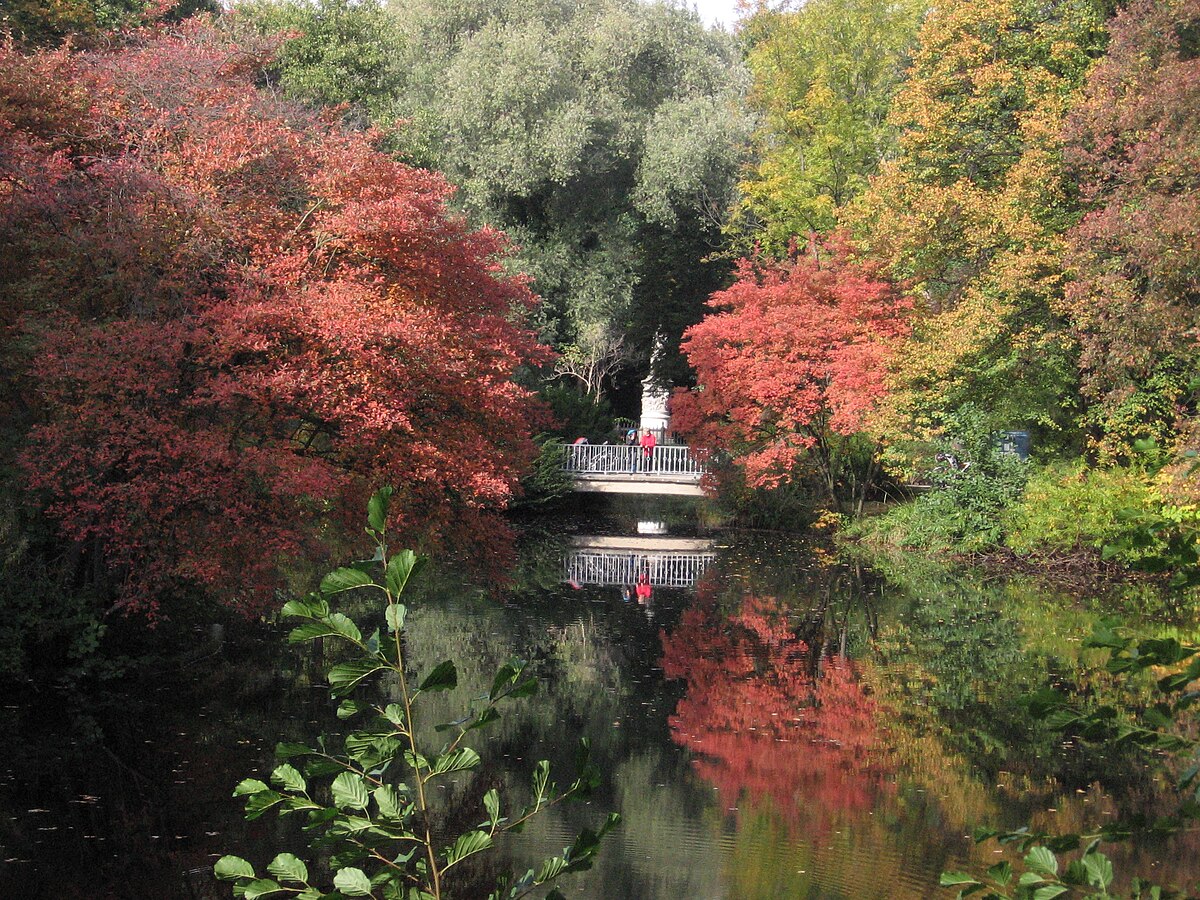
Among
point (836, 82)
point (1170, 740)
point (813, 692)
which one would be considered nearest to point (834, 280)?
point (836, 82)

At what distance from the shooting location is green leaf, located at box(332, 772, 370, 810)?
7.87 ft

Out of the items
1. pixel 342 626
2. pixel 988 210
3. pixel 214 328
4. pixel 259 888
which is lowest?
pixel 259 888

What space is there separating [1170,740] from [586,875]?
6.36m

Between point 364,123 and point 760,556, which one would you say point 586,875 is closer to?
point 760,556

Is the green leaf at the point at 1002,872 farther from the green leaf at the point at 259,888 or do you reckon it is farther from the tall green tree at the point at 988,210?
the tall green tree at the point at 988,210

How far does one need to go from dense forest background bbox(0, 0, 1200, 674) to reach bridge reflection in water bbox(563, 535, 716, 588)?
2354 mm

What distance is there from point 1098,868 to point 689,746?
9060 millimetres

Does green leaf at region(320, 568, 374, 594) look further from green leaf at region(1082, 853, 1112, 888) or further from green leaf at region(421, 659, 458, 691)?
green leaf at region(1082, 853, 1112, 888)

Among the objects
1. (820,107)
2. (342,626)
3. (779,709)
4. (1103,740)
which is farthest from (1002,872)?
(820,107)

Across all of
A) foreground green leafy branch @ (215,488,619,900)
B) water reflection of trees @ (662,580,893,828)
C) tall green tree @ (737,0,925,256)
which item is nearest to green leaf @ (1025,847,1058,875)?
foreground green leafy branch @ (215,488,619,900)

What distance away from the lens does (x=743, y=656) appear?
14.8 m

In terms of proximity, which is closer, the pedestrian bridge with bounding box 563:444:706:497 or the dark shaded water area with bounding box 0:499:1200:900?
the dark shaded water area with bounding box 0:499:1200:900

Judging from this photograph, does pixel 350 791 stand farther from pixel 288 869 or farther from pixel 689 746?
pixel 689 746

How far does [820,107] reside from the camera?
31422mm
